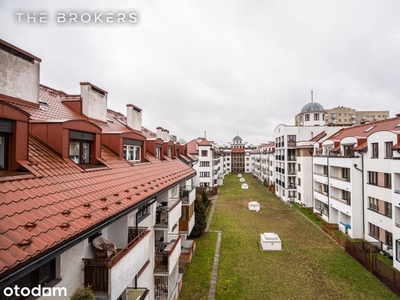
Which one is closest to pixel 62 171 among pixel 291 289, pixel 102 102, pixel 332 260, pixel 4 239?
pixel 4 239

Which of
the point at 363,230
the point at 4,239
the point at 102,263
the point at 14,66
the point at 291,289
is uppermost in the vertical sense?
the point at 14,66

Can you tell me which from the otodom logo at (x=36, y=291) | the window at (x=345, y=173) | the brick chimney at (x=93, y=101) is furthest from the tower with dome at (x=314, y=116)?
the otodom logo at (x=36, y=291)

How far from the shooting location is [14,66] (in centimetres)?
695

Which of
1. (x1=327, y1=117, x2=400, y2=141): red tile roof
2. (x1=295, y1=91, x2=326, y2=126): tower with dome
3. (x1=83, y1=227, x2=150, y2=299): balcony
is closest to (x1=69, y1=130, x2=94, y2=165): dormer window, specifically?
(x1=83, y1=227, x2=150, y2=299): balcony

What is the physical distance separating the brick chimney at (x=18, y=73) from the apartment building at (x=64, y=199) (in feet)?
0.10

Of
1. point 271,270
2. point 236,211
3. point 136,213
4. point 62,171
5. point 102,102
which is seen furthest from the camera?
point 236,211

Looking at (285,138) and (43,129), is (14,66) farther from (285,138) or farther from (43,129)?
(285,138)

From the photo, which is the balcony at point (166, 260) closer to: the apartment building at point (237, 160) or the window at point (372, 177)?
the window at point (372, 177)

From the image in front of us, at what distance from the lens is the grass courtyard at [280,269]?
1413cm

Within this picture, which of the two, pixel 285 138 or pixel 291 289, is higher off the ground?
pixel 285 138

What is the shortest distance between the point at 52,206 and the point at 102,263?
2.03 metres

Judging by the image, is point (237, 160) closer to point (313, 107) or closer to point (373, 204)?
point (313, 107)

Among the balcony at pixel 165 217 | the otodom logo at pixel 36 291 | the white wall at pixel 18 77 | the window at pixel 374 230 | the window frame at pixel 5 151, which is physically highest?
the white wall at pixel 18 77

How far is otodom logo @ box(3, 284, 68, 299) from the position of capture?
406cm
